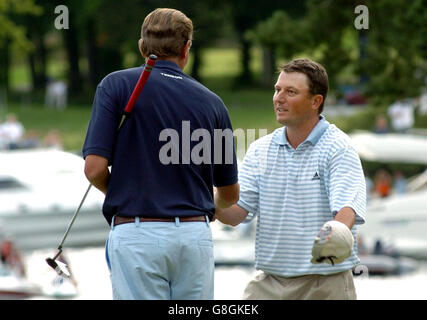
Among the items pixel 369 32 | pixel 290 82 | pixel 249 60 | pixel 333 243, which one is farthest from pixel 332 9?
pixel 249 60

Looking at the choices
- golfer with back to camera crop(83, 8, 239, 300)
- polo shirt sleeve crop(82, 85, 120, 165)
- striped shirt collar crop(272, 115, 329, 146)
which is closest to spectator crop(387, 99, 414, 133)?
striped shirt collar crop(272, 115, 329, 146)

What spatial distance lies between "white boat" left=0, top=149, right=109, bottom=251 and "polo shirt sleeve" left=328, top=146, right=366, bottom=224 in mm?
15728

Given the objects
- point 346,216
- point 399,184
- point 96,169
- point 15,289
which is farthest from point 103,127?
point 399,184

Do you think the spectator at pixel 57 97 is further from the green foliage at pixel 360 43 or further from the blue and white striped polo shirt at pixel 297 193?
the blue and white striped polo shirt at pixel 297 193

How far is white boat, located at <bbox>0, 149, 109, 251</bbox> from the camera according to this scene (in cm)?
2072

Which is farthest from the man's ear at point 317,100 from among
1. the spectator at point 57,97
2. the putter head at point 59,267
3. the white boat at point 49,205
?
the spectator at point 57,97

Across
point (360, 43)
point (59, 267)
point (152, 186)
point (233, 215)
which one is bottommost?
point (59, 267)

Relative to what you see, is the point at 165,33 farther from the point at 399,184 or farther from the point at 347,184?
the point at 399,184

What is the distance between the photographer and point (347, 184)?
463 centimetres

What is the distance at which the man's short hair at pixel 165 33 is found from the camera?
4.32 m

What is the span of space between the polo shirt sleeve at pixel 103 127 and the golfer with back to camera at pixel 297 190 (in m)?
0.93

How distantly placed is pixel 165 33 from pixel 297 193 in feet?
3.22
